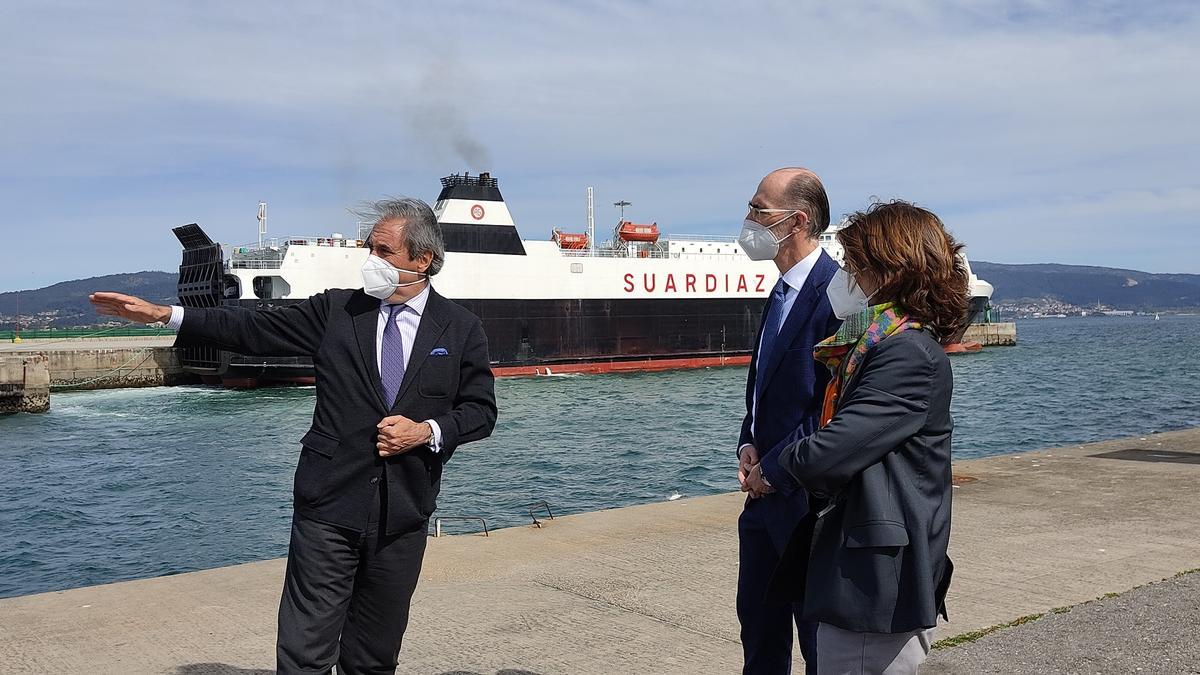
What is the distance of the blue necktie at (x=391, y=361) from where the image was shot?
2.93 m

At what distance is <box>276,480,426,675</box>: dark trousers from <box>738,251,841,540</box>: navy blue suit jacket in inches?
41.6

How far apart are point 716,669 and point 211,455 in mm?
15748

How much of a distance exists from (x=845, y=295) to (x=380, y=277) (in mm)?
1322

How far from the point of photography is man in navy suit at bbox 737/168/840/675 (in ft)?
8.98

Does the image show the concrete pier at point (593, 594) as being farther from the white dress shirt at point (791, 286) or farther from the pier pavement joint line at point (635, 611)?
the white dress shirt at point (791, 286)

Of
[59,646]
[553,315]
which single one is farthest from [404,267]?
[553,315]

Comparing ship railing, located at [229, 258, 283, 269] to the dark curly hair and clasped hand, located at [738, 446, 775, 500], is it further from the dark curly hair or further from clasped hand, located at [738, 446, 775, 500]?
the dark curly hair

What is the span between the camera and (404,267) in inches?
118

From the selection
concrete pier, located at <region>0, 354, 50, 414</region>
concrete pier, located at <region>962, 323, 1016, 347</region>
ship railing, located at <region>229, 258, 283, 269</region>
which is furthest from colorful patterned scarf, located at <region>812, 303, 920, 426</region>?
concrete pier, located at <region>962, 323, 1016, 347</region>

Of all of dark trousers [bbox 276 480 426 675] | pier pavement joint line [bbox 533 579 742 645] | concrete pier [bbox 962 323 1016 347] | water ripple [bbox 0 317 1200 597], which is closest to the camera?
dark trousers [bbox 276 480 426 675]

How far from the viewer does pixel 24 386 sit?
25.3 metres

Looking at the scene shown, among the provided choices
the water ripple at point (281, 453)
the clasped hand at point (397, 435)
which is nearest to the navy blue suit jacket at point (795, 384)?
the clasped hand at point (397, 435)

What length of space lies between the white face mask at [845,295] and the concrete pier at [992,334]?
188ft

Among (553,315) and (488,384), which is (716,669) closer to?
(488,384)
